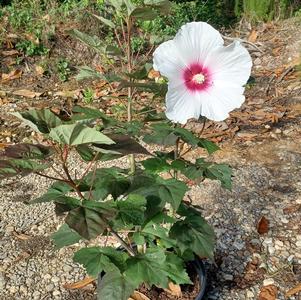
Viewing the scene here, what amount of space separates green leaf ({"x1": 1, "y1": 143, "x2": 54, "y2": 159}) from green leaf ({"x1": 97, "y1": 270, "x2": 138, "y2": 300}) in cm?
58

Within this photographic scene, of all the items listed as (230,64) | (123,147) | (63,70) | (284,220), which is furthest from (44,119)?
(63,70)

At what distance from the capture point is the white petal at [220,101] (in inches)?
60.5

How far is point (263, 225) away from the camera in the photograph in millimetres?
2826

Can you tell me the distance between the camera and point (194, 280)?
7.52 ft

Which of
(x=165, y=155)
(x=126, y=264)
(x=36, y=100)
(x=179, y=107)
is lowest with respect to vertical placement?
(x=36, y=100)

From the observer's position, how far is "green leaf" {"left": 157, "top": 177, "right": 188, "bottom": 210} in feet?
5.38

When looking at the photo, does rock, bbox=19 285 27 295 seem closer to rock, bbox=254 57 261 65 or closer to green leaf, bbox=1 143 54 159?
green leaf, bbox=1 143 54 159

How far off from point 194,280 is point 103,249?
23.7 inches

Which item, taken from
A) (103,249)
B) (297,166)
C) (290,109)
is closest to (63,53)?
(290,109)

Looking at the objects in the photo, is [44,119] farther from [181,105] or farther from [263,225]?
[263,225]

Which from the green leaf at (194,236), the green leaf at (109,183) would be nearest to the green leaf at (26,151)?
the green leaf at (109,183)

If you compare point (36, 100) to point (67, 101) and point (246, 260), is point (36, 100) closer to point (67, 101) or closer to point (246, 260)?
point (67, 101)

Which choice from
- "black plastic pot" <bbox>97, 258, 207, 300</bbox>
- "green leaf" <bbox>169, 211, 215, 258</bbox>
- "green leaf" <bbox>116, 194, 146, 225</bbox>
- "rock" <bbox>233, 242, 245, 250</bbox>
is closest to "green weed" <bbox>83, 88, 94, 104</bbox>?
"rock" <bbox>233, 242, 245, 250</bbox>

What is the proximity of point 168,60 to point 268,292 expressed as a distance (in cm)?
132
